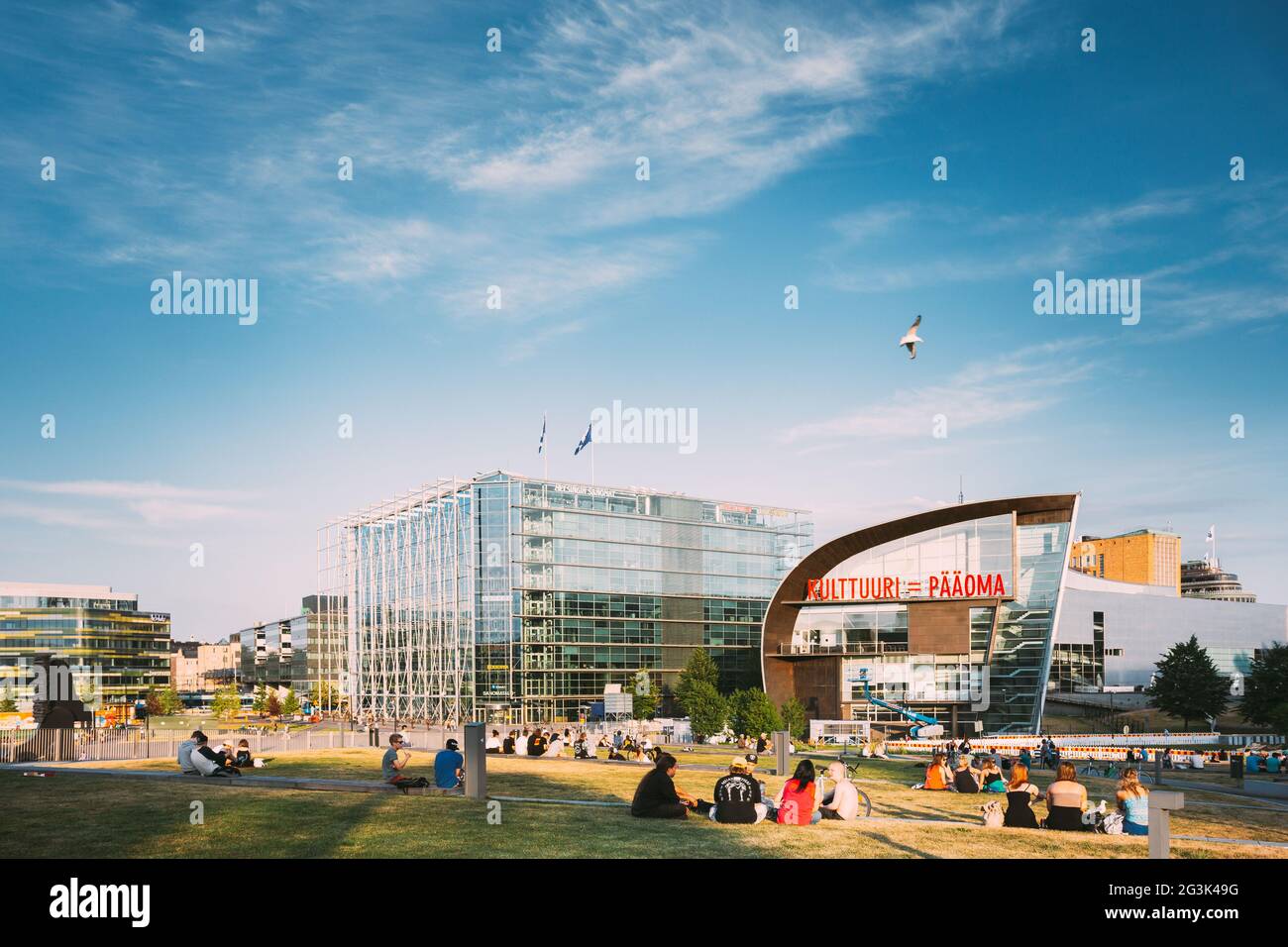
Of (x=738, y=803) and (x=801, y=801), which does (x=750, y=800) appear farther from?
(x=801, y=801)

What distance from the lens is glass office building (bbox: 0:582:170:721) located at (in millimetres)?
142250

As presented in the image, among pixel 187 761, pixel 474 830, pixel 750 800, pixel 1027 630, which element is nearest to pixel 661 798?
pixel 750 800

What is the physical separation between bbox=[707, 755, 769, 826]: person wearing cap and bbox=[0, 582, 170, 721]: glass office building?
463ft

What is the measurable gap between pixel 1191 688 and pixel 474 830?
74.3 meters

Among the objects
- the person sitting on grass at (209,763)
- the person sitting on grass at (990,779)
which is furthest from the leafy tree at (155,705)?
the person sitting on grass at (990,779)

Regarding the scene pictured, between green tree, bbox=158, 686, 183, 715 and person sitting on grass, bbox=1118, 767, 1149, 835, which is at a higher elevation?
person sitting on grass, bbox=1118, 767, 1149, 835

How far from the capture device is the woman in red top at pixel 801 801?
59.1ft

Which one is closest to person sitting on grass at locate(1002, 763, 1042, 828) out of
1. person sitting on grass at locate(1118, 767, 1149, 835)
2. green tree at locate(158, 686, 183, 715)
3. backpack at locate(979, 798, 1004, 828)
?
backpack at locate(979, 798, 1004, 828)

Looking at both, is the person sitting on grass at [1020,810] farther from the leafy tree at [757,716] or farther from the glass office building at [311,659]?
the glass office building at [311,659]

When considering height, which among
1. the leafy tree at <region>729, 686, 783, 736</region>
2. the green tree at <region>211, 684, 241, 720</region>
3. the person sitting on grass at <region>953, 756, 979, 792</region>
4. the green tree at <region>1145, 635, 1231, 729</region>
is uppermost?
the person sitting on grass at <region>953, 756, 979, 792</region>

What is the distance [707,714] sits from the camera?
62531 millimetres

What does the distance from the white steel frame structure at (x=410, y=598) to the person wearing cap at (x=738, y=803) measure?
254 ft

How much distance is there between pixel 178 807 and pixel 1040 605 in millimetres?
63907

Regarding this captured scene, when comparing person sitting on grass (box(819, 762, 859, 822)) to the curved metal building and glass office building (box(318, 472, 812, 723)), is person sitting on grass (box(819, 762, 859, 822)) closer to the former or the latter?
the curved metal building
